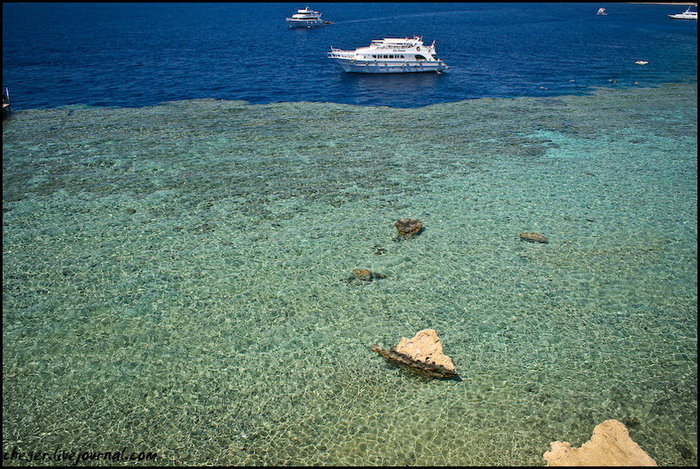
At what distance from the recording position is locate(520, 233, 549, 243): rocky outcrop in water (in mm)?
20434

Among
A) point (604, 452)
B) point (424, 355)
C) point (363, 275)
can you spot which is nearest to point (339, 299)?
point (363, 275)

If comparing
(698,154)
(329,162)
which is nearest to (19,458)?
(329,162)

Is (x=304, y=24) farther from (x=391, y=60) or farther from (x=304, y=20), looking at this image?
(x=391, y=60)

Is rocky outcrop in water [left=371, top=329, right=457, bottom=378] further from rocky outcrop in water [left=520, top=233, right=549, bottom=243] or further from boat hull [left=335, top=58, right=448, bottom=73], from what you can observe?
boat hull [left=335, top=58, right=448, bottom=73]

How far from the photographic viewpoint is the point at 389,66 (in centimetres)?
6219

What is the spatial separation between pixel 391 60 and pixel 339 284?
51338 mm

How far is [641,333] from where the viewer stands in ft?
49.8

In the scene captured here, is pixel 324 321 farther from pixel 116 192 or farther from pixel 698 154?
pixel 698 154

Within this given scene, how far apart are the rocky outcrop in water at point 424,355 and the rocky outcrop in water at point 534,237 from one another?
8783mm

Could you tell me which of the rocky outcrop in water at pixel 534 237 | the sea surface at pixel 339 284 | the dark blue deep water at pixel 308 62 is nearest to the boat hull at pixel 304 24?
the dark blue deep water at pixel 308 62

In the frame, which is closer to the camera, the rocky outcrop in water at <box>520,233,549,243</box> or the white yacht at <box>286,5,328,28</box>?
the rocky outcrop in water at <box>520,233,549,243</box>

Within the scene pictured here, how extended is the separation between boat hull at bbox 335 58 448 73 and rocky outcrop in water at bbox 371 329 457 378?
54.1m

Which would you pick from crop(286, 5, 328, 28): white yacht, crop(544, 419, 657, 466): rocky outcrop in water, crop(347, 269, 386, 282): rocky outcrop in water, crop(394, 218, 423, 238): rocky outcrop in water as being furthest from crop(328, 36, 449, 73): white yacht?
crop(286, 5, 328, 28): white yacht

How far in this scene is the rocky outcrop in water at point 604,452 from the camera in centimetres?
1062
